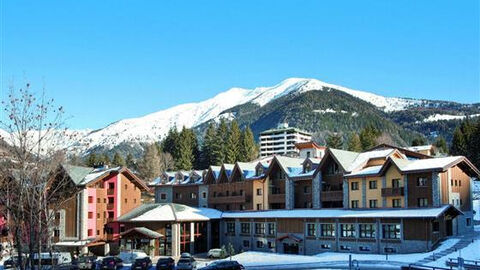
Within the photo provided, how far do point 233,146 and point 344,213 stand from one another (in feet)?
207

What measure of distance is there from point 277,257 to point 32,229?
39538mm

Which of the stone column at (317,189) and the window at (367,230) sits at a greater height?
the stone column at (317,189)

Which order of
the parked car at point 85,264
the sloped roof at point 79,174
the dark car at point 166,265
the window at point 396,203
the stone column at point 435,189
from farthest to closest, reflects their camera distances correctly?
the sloped roof at point 79,174, the window at point 396,203, the stone column at point 435,189, the parked car at point 85,264, the dark car at point 166,265

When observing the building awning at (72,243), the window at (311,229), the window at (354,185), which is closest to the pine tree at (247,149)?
the building awning at (72,243)

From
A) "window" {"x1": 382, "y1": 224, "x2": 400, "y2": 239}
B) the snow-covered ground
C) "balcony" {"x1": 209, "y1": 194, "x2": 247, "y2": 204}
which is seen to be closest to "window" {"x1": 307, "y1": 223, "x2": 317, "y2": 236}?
the snow-covered ground

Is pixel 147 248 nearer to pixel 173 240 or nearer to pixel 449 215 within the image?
pixel 173 240

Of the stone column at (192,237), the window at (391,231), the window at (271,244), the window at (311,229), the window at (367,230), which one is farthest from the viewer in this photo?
the stone column at (192,237)

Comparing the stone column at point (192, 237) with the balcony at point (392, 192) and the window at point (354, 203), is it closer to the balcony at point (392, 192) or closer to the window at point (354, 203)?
the window at point (354, 203)

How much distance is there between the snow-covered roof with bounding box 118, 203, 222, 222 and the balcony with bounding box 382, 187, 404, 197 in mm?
23386

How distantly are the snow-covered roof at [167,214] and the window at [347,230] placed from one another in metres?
19.1

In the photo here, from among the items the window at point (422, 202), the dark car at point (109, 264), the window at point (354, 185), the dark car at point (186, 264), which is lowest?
the dark car at point (109, 264)

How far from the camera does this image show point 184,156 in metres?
118

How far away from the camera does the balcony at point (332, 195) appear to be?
5762cm

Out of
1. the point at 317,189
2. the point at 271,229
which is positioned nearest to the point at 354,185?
the point at 317,189
